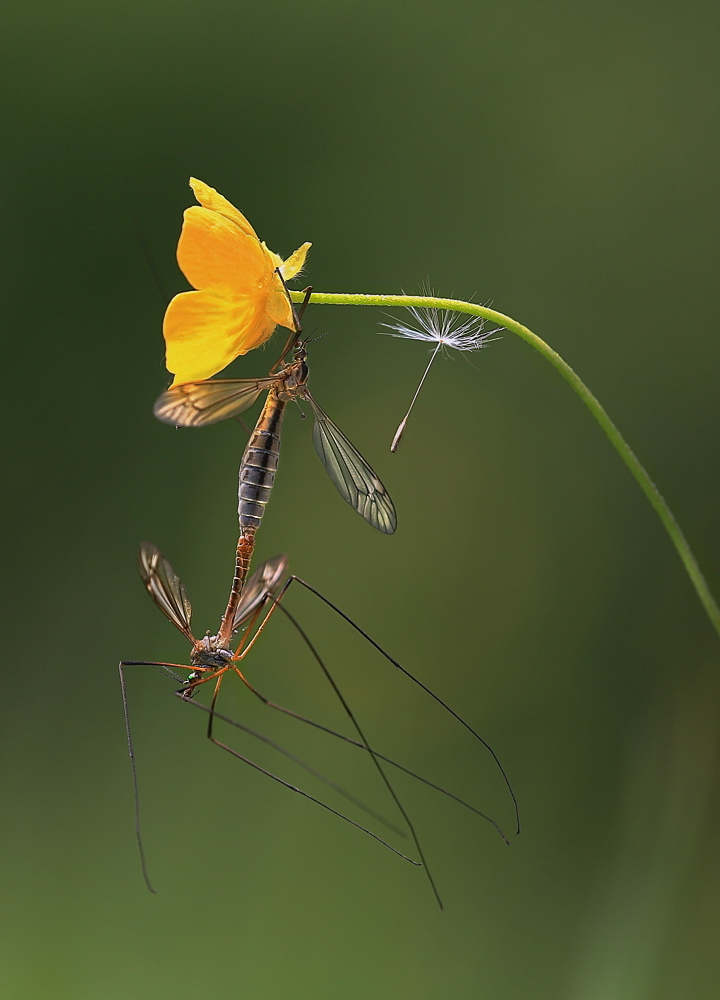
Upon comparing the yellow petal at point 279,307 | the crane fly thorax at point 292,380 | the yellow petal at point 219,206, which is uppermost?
the yellow petal at point 219,206

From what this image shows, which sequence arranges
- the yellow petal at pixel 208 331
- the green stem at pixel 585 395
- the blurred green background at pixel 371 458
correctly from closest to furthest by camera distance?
the green stem at pixel 585 395 < the yellow petal at pixel 208 331 < the blurred green background at pixel 371 458

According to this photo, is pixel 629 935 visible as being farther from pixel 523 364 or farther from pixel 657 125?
pixel 657 125

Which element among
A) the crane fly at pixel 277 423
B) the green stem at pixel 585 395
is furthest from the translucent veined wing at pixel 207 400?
the green stem at pixel 585 395

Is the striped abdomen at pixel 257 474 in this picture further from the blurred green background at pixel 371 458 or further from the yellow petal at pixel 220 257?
the blurred green background at pixel 371 458

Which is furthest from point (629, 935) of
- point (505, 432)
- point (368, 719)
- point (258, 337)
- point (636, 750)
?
point (505, 432)

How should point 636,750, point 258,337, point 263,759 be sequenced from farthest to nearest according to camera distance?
point 263,759 → point 636,750 → point 258,337

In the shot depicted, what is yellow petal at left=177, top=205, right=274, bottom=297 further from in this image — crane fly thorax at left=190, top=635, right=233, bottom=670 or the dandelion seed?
crane fly thorax at left=190, top=635, right=233, bottom=670

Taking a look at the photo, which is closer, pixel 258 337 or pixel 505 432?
pixel 258 337
